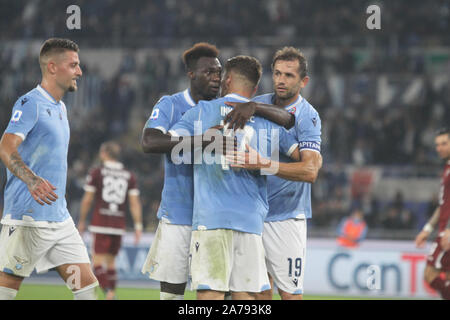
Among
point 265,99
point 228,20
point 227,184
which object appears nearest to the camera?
point 227,184

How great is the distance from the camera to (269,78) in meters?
19.3


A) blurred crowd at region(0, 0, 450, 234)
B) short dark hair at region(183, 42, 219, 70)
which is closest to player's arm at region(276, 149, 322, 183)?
short dark hair at region(183, 42, 219, 70)

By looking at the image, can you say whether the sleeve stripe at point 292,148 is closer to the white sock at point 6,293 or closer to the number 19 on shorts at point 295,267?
the number 19 on shorts at point 295,267

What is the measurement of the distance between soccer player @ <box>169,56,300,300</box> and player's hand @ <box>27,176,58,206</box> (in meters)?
1.04

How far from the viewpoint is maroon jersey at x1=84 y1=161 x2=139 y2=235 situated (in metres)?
10.7

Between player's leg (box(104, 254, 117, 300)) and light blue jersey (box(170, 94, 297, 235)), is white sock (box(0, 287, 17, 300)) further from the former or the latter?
player's leg (box(104, 254, 117, 300))

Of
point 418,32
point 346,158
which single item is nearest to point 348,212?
point 346,158

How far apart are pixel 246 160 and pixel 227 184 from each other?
0.24 meters

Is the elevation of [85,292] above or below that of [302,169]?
below

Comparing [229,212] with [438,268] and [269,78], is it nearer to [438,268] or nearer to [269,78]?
[438,268]

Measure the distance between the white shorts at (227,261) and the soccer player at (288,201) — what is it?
0.93m

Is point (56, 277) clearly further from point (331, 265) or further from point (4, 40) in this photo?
point (4, 40)

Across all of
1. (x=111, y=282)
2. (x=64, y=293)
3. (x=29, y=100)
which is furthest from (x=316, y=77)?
(x=29, y=100)

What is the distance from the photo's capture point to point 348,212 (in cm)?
1541
